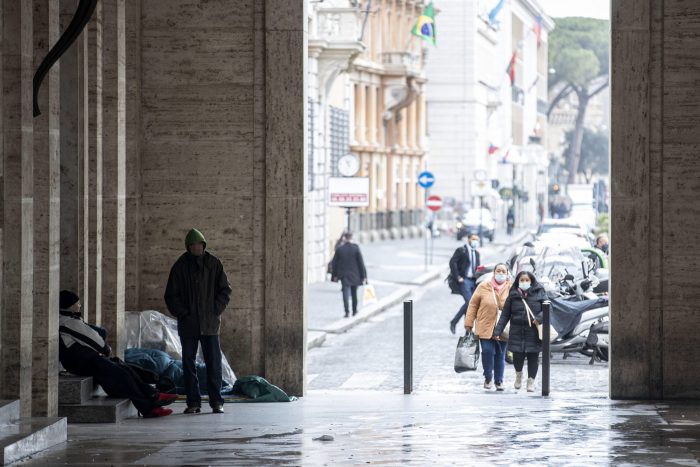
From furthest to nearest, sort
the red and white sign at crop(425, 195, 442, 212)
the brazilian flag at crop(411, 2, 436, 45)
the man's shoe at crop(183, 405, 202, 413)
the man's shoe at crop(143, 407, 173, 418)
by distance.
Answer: the brazilian flag at crop(411, 2, 436, 45) → the red and white sign at crop(425, 195, 442, 212) → the man's shoe at crop(183, 405, 202, 413) → the man's shoe at crop(143, 407, 173, 418)

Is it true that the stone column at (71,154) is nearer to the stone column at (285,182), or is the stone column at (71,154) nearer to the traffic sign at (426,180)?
the stone column at (285,182)

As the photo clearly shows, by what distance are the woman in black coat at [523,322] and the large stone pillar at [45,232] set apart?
21.7 ft

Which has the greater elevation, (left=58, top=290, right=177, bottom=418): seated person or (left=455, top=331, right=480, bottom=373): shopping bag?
(left=58, top=290, right=177, bottom=418): seated person

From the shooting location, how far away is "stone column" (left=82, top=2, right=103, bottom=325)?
14.7m

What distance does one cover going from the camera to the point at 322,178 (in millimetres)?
44844

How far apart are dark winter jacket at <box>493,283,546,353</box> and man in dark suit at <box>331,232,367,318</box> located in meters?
13.1

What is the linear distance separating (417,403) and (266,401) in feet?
4.70

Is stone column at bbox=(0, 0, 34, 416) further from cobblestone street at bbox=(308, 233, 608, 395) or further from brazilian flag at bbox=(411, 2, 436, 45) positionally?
brazilian flag at bbox=(411, 2, 436, 45)

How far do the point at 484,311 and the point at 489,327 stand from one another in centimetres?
19

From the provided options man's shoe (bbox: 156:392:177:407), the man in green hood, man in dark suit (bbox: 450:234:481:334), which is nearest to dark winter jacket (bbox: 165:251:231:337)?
the man in green hood

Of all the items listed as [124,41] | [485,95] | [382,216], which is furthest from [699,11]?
[485,95]

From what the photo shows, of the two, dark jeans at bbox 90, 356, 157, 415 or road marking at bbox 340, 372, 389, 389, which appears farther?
road marking at bbox 340, 372, 389, 389

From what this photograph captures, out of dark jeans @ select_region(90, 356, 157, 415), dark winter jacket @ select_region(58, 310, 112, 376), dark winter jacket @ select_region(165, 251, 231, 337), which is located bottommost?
dark jeans @ select_region(90, 356, 157, 415)

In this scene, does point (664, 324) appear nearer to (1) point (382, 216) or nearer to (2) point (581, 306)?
(2) point (581, 306)
